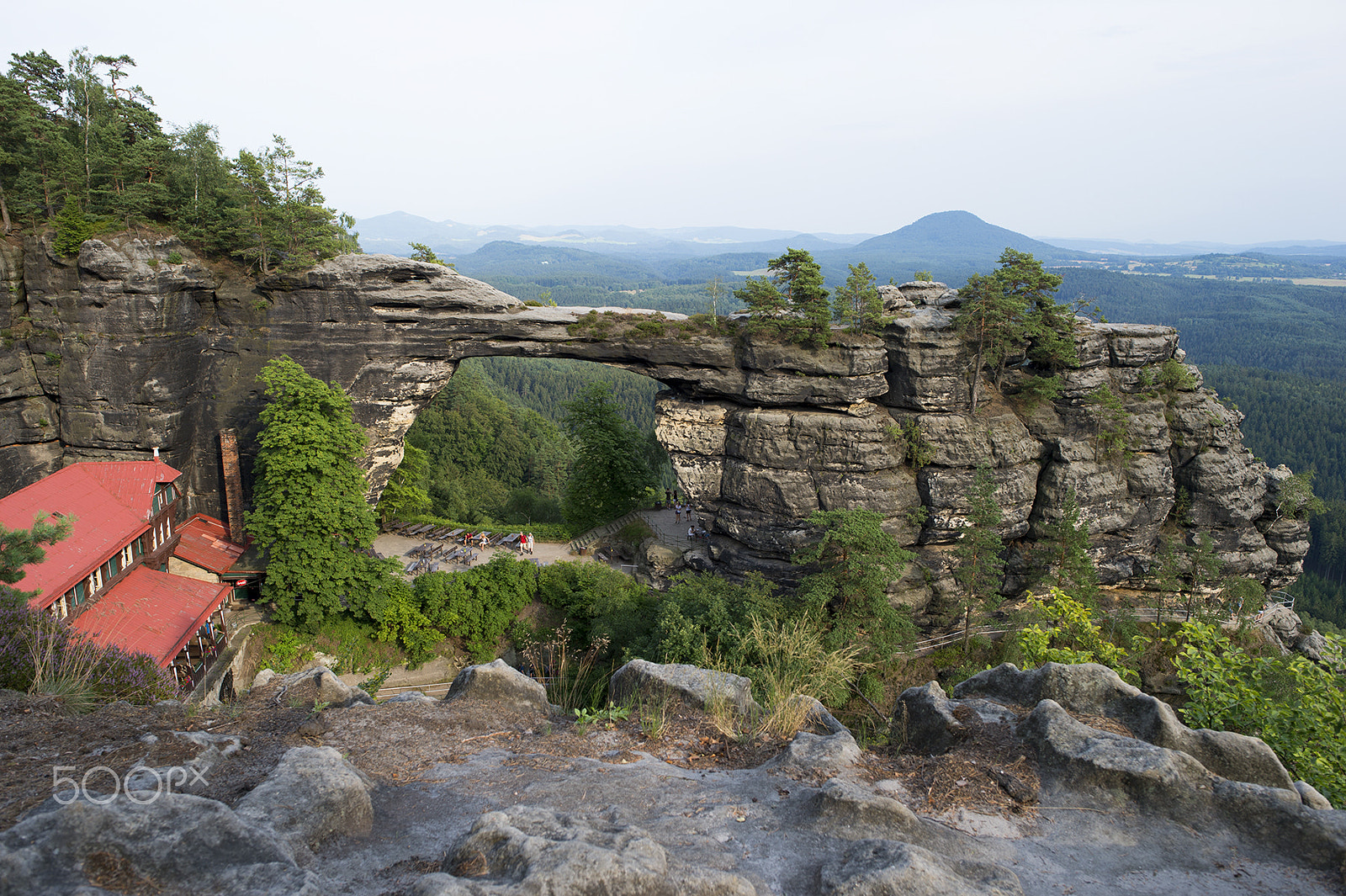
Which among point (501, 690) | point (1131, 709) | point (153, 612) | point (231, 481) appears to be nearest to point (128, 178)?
point (231, 481)

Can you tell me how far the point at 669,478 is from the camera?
7075cm

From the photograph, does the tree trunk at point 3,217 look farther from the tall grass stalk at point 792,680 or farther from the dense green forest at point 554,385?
the dense green forest at point 554,385

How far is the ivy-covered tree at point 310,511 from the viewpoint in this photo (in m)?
20.0

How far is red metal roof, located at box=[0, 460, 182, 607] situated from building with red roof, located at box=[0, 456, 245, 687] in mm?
25

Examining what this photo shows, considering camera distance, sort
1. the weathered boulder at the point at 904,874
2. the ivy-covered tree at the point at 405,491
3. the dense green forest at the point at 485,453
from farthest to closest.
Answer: the dense green forest at the point at 485,453 → the ivy-covered tree at the point at 405,491 → the weathered boulder at the point at 904,874

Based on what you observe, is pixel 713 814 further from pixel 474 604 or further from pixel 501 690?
pixel 474 604

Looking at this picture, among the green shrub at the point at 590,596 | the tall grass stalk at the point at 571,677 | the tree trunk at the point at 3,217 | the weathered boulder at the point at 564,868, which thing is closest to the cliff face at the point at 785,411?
the tree trunk at the point at 3,217

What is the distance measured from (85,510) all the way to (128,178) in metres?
11.6

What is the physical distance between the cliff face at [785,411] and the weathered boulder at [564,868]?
20.2m

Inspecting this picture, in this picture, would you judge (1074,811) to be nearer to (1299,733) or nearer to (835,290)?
(1299,733)

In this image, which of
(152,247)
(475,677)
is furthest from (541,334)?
(475,677)

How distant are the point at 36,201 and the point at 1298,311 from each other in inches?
8379

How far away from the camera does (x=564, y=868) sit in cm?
332

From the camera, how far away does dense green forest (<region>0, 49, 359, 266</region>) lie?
20172 millimetres
